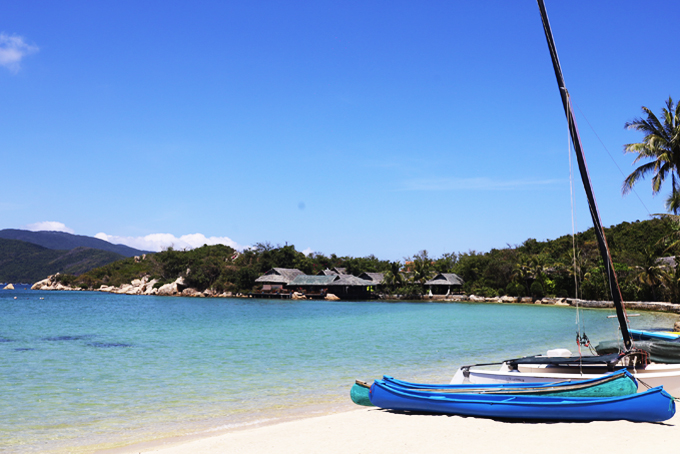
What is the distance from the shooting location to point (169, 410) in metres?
10.7

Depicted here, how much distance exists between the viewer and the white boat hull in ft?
32.7

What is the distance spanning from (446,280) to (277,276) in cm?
2976

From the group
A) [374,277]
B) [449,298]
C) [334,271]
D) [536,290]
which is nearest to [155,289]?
[334,271]

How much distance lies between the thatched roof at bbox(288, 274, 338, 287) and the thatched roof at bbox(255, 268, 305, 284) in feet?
5.27

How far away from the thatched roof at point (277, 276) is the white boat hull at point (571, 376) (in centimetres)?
7722

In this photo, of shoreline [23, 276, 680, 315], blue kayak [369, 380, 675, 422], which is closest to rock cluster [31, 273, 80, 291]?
shoreline [23, 276, 680, 315]

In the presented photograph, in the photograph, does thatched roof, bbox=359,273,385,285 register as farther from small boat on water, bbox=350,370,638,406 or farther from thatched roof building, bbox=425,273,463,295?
small boat on water, bbox=350,370,638,406

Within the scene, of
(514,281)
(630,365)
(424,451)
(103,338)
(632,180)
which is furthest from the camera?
(514,281)

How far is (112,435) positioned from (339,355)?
11400mm

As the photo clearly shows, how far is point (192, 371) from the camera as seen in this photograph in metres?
15.7

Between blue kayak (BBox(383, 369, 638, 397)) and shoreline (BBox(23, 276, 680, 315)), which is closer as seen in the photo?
blue kayak (BBox(383, 369, 638, 397))

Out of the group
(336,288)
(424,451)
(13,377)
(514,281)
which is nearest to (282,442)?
(424,451)

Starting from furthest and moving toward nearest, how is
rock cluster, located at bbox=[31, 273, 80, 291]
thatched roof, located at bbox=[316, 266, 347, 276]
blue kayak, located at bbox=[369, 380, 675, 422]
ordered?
1. rock cluster, located at bbox=[31, 273, 80, 291]
2. thatched roof, located at bbox=[316, 266, 347, 276]
3. blue kayak, located at bbox=[369, 380, 675, 422]

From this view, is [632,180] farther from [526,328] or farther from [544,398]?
[544,398]
